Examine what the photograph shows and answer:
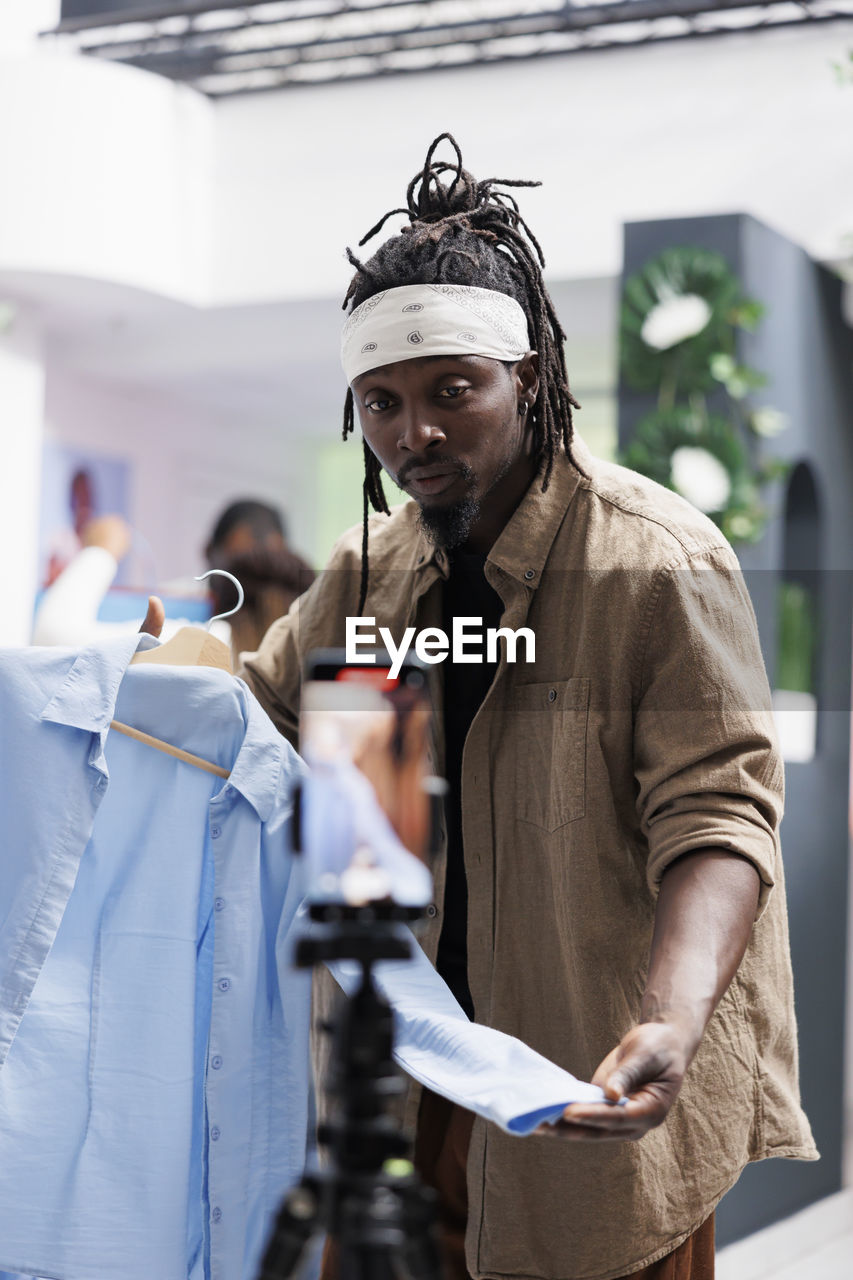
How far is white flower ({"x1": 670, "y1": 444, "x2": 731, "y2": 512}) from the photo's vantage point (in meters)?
4.16

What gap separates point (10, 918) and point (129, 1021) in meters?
0.17

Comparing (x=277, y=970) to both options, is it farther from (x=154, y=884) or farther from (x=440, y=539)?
(x=440, y=539)

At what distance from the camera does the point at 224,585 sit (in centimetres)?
418

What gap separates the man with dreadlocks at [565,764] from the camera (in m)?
1.51

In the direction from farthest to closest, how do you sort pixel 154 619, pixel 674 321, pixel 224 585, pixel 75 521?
1. pixel 75 521
2. pixel 674 321
3. pixel 224 585
4. pixel 154 619

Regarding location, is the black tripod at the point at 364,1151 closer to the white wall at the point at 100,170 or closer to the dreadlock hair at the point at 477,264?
the dreadlock hair at the point at 477,264

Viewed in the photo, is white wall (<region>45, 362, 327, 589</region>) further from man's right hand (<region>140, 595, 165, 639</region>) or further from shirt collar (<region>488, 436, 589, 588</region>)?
shirt collar (<region>488, 436, 589, 588</region>)

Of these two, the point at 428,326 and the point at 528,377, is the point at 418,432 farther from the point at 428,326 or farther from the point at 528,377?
the point at 528,377

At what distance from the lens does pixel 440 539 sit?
1.65 m

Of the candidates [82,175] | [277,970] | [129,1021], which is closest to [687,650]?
[277,970]

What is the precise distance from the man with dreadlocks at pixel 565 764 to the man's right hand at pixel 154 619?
13.3 inches

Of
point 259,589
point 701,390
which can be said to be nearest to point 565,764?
point 259,589

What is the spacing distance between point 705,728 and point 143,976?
26.3 inches

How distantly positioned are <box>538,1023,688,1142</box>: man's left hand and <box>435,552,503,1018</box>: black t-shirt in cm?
49
